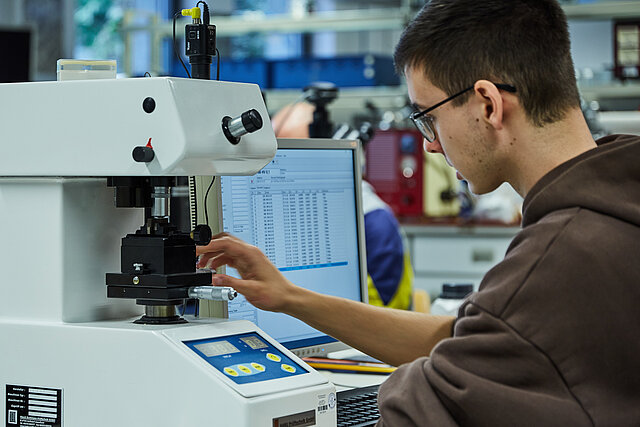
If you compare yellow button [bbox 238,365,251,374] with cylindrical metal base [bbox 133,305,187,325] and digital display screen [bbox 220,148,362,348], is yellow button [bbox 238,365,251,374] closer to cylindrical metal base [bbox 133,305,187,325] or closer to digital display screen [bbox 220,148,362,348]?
cylindrical metal base [bbox 133,305,187,325]

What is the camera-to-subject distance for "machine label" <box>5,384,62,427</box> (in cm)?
115

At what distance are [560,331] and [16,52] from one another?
329 cm

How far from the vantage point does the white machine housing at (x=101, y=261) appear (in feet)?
3.51

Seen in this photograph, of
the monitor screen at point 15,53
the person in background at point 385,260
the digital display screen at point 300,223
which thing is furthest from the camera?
the monitor screen at point 15,53

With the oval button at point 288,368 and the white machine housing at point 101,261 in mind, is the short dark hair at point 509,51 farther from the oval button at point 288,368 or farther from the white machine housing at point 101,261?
the oval button at point 288,368

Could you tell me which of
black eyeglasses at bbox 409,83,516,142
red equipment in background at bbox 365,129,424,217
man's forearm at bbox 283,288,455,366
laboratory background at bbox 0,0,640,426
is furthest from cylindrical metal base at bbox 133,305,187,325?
red equipment in background at bbox 365,129,424,217

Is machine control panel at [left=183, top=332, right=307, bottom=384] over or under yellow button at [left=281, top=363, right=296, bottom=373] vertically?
over

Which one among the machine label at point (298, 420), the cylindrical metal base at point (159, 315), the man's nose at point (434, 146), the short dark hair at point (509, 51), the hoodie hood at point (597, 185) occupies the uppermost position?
the short dark hair at point (509, 51)

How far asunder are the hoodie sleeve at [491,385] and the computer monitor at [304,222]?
51 cm

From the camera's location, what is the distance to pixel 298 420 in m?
1.11

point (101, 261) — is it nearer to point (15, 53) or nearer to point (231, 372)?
point (231, 372)

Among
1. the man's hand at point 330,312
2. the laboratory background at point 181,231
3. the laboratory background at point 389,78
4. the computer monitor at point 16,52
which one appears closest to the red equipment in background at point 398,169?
the laboratory background at point 389,78

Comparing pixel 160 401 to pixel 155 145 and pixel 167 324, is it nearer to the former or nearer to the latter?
pixel 167 324

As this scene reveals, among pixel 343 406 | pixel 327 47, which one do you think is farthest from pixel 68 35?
pixel 343 406
